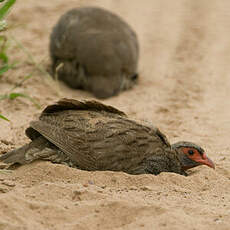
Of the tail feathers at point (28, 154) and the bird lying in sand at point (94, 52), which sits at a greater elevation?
the tail feathers at point (28, 154)

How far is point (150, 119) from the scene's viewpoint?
610 centimetres

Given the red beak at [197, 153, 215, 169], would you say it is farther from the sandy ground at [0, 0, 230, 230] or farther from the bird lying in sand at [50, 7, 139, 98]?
the bird lying in sand at [50, 7, 139, 98]

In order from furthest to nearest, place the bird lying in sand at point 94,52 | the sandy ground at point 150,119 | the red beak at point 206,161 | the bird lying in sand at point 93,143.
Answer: the bird lying in sand at point 94,52
the red beak at point 206,161
the bird lying in sand at point 93,143
the sandy ground at point 150,119

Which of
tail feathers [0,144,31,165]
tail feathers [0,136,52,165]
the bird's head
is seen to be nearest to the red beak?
the bird's head

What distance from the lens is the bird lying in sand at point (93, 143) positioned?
4.09 m

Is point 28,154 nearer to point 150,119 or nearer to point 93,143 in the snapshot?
point 93,143

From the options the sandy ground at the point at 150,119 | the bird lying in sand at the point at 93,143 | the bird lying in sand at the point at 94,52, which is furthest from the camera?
the bird lying in sand at the point at 94,52

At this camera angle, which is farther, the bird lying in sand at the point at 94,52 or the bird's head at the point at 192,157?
the bird lying in sand at the point at 94,52

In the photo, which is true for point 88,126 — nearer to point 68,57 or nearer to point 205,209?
point 205,209

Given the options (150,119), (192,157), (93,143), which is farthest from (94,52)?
(93,143)

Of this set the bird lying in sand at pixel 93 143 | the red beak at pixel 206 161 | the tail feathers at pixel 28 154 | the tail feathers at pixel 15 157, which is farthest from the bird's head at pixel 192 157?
the tail feathers at pixel 15 157

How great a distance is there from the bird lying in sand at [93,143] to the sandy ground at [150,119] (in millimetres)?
119

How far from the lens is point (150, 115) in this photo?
6.27m

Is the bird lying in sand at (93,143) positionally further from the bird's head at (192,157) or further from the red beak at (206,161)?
the red beak at (206,161)
